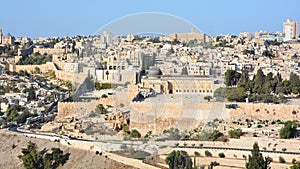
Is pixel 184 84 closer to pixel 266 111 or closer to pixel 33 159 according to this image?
pixel 33 159

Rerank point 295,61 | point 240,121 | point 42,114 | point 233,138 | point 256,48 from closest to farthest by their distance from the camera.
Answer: point 233,138
point 240,121
point 42,114
point 295,61
point 256,48

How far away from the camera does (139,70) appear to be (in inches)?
236

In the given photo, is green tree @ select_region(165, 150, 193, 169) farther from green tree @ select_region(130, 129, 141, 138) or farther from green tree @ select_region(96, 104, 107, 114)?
green tree @ select_region(96, 104, 107, 114)

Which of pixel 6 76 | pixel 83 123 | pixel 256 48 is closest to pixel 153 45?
pixel 83 123

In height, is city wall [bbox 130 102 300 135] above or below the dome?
below

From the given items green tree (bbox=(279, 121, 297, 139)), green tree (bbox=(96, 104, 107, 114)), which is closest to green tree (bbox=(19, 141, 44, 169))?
green tree (bbox=(96, 104, 107, 114))

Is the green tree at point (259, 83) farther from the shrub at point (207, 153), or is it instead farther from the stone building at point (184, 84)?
the stone building at point (184, 84)

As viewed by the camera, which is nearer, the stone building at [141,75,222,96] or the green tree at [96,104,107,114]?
the stone building at [141,75,222,96]

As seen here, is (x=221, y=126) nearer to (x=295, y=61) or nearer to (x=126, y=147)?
(x=126, y=147)

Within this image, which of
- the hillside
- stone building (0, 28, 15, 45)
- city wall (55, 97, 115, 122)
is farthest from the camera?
stone building (0, 28, 15, 45)

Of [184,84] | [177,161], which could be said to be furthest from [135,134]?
[184,84]

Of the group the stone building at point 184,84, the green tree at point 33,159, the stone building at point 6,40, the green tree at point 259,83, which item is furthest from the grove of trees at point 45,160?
the stone building at point 6,40

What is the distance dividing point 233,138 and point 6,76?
36.6ft

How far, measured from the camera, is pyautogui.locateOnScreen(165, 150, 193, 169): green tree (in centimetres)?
641
